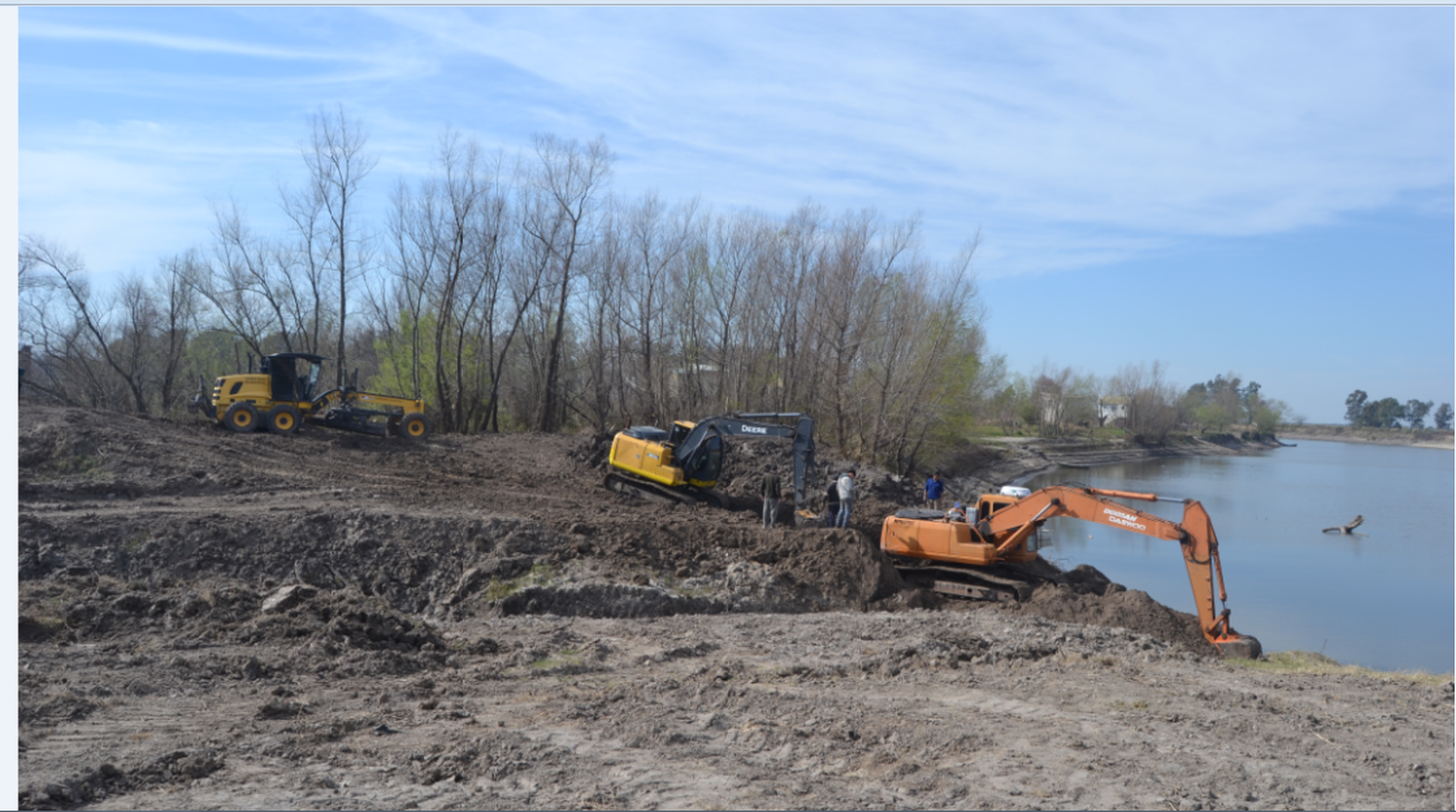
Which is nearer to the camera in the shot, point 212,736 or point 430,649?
point 212,736

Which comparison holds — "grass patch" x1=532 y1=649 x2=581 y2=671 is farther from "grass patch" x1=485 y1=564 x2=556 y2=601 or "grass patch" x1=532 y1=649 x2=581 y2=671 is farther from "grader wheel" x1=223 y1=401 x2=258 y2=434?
"grader wheel" x1=223 y1=401 x2=258 y2=434

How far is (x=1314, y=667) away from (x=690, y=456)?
11917 mm

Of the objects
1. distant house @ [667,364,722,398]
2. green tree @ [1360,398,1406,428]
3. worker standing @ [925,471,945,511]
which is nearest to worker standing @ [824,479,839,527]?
worker standing @ [925,471,945,511]

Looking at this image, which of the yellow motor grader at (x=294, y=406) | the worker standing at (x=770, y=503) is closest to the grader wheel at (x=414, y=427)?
the yellow motor grader at (x=294, y=406)

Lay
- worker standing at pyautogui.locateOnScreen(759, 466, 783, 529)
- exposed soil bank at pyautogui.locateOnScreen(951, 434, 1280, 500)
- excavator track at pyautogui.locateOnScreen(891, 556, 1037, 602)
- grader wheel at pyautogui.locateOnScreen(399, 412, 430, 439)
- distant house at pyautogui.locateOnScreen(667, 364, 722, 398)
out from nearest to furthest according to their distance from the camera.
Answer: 1. excavator track at pyautogui.locateOnScreen(891, 556, 1037, 602)
2. worker standing at pyautogui.locateOnScreen(759, 466, 783, 529)
3. grader wheel at pyautogui.locateOnScreen(399, 412, 430, 439)
4. distant house at pyautogui.locateOnScreen(667, 364, 722, 398)
5. exposed soil bank at pyautogui.locateOnScreen(951, 434, 1280, 500)

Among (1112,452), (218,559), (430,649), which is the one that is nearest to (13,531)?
(430,649)

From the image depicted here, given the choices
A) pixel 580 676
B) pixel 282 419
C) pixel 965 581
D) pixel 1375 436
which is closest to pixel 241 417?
pixel 282 419

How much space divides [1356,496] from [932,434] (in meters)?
23.0

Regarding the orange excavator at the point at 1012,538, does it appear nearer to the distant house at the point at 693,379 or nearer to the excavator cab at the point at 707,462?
the excavator cab at the point at 707,462

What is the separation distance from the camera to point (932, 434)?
42031mm

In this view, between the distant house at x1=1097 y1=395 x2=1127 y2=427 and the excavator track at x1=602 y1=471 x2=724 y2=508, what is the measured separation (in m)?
79.8

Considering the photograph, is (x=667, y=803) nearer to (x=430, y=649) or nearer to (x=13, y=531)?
(x=13, y=531)

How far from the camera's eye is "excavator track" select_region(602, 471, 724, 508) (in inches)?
802

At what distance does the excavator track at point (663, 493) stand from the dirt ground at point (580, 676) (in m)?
1.70
